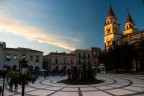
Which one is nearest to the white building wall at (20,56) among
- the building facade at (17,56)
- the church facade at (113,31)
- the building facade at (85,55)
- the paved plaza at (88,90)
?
the building facade at (17,56)

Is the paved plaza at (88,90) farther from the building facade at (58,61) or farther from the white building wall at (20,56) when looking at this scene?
the building facade at (58,61)

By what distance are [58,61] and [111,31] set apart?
18935 millimetres

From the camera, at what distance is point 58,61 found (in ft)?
168

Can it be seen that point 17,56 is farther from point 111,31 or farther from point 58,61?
point 111,31

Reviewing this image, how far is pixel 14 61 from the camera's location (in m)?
42.2

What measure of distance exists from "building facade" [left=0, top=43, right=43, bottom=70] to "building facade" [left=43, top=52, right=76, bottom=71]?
206 inches

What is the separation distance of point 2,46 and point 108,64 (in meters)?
25.9

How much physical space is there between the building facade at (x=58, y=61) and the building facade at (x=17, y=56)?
5.22 meters

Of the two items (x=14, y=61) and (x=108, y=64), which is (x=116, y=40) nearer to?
(x=108, y=64)

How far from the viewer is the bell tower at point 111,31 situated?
139 feet

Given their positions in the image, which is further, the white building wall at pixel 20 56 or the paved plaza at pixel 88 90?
the white building wall at pixel 20 56

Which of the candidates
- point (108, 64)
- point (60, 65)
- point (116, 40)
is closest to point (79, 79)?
point (108, 64)

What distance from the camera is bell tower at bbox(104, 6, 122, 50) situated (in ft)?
139

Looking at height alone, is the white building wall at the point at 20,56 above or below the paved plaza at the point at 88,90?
above
